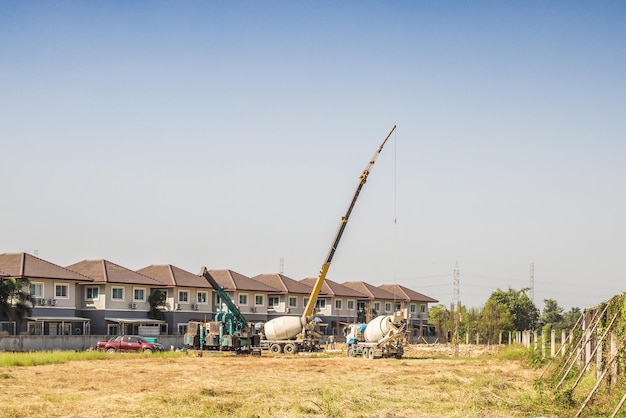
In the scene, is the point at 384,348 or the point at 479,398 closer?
the point at 479,398

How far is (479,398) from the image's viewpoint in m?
23.7

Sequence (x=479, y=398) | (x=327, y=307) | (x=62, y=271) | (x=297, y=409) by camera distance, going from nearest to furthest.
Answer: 1. (x=297, y=409)
2. (x=479, y=398)
3. (x=62, y=271)
4. (x=327, y=307)

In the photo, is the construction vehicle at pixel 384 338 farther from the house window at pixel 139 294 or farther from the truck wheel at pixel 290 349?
the house window at pixel 139 294

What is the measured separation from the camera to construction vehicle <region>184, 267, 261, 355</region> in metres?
57.0

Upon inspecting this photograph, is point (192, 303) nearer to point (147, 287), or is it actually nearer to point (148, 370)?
point (147, 287)

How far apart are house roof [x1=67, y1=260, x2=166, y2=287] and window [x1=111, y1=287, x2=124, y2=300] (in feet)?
2.89

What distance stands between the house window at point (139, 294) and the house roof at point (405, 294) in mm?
36561

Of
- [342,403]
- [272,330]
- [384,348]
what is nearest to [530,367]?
[384,348]

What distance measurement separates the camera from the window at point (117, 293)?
72.2 m

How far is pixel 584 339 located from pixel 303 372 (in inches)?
539

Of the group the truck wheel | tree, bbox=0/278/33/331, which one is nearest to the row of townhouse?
tree, bbox=0/278/33/331

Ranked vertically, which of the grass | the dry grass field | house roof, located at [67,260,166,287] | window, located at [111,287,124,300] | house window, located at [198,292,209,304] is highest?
house roof, located at [67,260,166,287]

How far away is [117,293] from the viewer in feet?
238

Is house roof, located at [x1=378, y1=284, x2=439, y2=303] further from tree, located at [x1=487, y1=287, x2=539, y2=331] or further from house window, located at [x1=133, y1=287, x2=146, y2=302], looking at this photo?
house window, located at [x1=133, y1=287, x2=146, y2=302]
